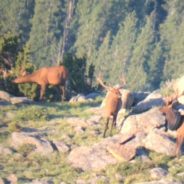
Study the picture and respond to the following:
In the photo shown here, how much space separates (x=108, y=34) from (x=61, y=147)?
293ft

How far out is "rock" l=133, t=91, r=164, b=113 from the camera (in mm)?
28094

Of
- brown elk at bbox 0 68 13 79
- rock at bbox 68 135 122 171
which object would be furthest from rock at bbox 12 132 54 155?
brown elk at bbox 0 68 13 79

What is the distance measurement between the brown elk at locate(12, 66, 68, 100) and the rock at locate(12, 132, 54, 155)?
6731mm

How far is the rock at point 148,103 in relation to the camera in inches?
1106

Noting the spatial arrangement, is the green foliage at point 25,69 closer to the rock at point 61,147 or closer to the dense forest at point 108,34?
the rock at point 61,147


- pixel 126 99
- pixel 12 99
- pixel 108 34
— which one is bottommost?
pixel 108 34

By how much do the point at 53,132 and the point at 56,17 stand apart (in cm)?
8838

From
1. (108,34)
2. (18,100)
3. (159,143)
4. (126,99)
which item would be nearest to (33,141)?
(159,143)

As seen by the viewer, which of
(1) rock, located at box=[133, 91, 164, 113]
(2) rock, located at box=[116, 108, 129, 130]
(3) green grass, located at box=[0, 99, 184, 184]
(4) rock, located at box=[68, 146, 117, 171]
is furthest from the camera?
(1) rock, located at box=[133, 91, 164, 113]

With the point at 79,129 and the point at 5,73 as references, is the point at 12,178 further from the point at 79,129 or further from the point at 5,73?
the point at 5,73

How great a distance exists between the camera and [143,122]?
25.8m

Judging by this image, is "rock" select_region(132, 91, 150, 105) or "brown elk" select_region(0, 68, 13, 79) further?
"brown elk" select_region(0, 68, 13, 79)

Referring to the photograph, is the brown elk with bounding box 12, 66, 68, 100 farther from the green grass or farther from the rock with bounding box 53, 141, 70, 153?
the rock with bounding box 53, 141, 70, 153

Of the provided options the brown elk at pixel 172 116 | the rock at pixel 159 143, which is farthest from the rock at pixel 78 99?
the rock at pixel 159 143
